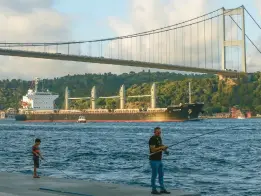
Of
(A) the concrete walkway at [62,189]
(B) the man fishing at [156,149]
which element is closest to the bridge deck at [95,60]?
(A) the concrete walkway at [62,189]

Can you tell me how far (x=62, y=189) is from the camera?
14.0 meters

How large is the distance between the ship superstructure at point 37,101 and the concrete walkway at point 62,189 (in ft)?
462

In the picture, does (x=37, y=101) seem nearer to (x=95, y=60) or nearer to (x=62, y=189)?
(x=95, y=60)

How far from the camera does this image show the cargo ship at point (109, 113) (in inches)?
4786

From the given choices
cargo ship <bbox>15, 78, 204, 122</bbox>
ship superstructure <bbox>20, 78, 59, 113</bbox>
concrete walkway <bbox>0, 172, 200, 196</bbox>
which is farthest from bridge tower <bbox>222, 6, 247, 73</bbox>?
concrete walkway <bbox>0, 172, 200, 196</bbox>

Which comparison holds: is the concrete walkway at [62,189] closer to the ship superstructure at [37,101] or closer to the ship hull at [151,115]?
the ship hull at [151,115]

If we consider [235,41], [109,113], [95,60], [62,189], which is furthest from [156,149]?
[109,113]

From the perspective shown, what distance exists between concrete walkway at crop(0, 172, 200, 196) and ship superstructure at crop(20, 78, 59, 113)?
141 meters

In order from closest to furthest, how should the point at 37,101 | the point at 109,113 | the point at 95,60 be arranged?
the point at 95,60 → the point at 109,113 → the point at 37,101

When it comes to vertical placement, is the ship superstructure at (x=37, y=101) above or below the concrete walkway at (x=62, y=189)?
above

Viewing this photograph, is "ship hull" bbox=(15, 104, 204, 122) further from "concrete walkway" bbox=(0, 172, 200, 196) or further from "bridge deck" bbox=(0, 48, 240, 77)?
"concrete walkway" bbox=(0, 172, 200, 196)

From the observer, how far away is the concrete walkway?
13320mm

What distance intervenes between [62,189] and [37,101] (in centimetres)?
14662

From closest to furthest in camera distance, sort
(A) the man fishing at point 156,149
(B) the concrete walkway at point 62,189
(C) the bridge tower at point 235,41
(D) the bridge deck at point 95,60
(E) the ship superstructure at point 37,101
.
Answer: (A) the man fishing at point 156,149
(B) the concrete walkway at point 62,189
(D) the bridge deck at point 95,60
(C) the bridge tower at point 235,41
(E) the ship superstructure at point 37,101
